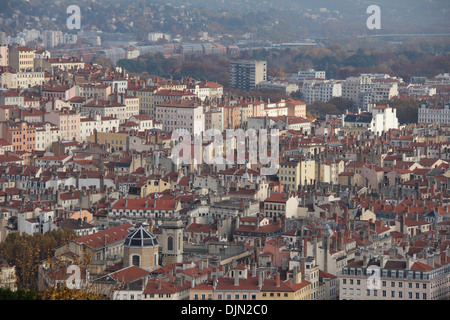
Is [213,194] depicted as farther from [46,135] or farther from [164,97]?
[164,97]

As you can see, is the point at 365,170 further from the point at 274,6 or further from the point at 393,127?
the point at 274,6

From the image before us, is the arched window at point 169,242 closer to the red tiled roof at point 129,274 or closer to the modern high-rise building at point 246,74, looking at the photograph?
the red tiled roof at point 129,274

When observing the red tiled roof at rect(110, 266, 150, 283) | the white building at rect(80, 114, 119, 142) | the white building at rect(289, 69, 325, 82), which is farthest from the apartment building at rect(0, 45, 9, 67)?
the red tiled roof at rect(110, 266, 150, 283)

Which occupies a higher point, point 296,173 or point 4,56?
point 4,56

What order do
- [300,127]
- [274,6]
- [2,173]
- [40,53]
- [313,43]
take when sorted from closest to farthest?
[2,173]
[300,127]
[40,53]
[313,43]
[274,6]

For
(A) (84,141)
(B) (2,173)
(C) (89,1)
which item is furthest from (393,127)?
(C) (89,1)

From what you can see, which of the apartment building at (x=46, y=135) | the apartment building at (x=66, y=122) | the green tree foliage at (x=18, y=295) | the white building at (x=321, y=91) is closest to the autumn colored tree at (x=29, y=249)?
the green tree foliage at (x=18, y=295)

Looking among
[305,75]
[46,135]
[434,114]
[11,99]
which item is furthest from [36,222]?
A: [305,75]
